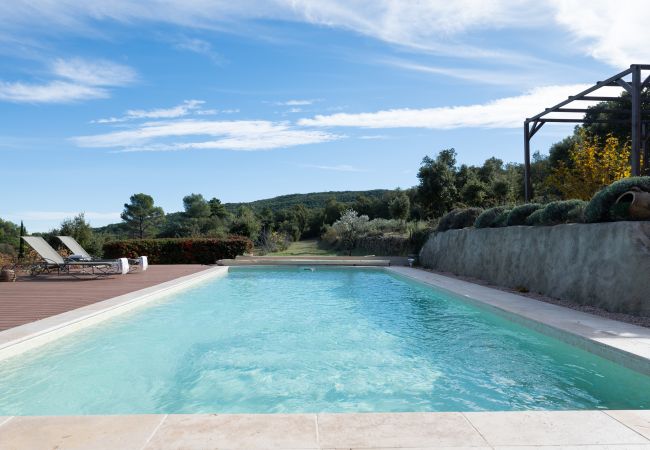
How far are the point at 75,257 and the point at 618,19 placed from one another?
46.5 feet

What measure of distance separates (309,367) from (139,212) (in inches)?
2049

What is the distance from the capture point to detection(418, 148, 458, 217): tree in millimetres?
25000

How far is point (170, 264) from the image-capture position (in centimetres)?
1894

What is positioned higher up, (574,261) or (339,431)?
(574,261)

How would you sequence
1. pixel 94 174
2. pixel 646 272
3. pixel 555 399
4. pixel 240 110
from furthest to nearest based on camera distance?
pixel 94 174 < pixel 240 110 < pixel 646 272 < pixel 555 399

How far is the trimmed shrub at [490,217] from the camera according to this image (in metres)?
12.0

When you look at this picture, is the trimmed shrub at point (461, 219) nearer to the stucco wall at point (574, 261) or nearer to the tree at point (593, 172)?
the stucco wall at point (574, 261)

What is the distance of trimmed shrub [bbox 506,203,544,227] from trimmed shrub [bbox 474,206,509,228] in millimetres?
947

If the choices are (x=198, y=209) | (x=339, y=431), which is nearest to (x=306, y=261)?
(x=339, y=431)

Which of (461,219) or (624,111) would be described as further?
(461,219)

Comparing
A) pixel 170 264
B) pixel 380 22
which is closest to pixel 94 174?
pixel 170 264

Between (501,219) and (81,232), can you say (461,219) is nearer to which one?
(501,219)

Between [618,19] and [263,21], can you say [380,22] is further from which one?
[618,19]

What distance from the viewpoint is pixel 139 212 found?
53.0 metres
